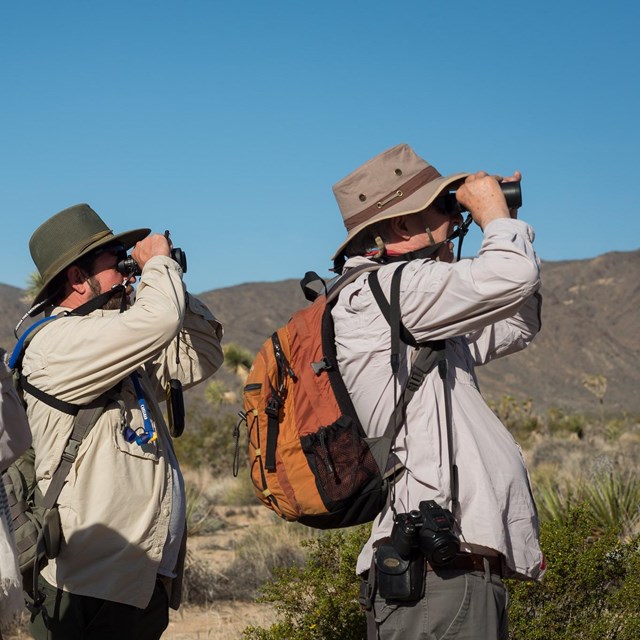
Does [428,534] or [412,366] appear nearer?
[428,534]

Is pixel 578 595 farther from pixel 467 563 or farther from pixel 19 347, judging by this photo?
pixel 19 347

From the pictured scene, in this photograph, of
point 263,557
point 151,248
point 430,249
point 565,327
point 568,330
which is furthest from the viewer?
point 565,327

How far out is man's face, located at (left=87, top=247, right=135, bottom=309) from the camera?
385cm

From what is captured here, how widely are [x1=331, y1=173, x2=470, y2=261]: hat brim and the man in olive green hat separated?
0.86 metres

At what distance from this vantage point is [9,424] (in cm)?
244

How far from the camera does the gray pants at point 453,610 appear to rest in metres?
2.64

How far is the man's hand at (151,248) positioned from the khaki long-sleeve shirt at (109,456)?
167 millimetres

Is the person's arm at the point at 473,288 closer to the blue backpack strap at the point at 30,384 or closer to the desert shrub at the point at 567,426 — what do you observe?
the blue backpack strap at the point at 30,384

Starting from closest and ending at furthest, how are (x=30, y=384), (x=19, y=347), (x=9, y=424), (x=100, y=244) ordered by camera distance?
(x=9, y=424), (x=30, y=384), (x=19, y=347), (x=100, y=244)

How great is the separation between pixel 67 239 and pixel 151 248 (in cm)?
41

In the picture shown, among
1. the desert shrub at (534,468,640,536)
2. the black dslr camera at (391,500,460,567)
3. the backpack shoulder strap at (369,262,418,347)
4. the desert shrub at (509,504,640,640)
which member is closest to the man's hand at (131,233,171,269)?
the backpack shoulder strap at (369,262,418,347)

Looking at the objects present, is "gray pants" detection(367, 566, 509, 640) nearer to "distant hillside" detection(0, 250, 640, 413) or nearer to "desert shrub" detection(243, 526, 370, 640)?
"desert shrub" detection(243, 526, 370, 640)

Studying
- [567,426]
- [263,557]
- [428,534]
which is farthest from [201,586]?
[567,426]

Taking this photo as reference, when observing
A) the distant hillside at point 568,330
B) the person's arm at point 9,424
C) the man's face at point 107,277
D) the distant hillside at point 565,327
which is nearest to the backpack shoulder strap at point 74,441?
the man's face at point 107,277
